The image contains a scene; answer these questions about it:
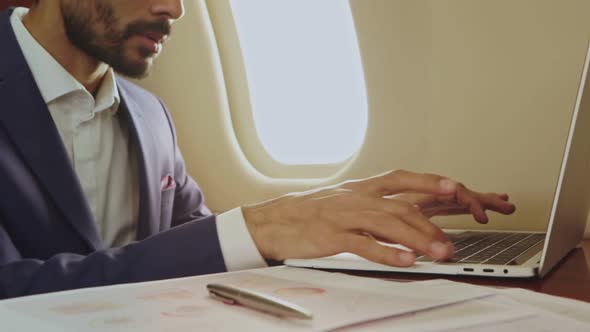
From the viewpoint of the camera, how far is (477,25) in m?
1.21

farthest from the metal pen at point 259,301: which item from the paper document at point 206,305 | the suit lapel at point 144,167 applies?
the suit lapel at point 144,167

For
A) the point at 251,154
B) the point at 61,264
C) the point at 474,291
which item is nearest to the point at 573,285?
the point at 474,291

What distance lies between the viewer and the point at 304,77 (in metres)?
1.55

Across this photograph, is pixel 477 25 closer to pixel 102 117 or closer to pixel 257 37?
pixel 257 37

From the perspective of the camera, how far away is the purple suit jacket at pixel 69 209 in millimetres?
705

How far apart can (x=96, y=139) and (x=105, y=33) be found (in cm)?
23

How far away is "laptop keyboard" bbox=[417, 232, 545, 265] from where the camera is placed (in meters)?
0.72

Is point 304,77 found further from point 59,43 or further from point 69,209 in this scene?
point 69,209

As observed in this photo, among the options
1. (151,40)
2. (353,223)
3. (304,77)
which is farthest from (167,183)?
(353,223)

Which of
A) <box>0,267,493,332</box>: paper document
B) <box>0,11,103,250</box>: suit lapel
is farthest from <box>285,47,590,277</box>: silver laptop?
<box>0,11,103,250</box>: suit lapel

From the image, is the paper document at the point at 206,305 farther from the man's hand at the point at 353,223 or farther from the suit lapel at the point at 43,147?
the suit lapel at the point at 43,147

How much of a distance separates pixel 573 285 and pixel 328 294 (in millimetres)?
280

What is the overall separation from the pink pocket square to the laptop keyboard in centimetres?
59

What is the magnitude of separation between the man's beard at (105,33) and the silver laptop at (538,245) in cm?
72
